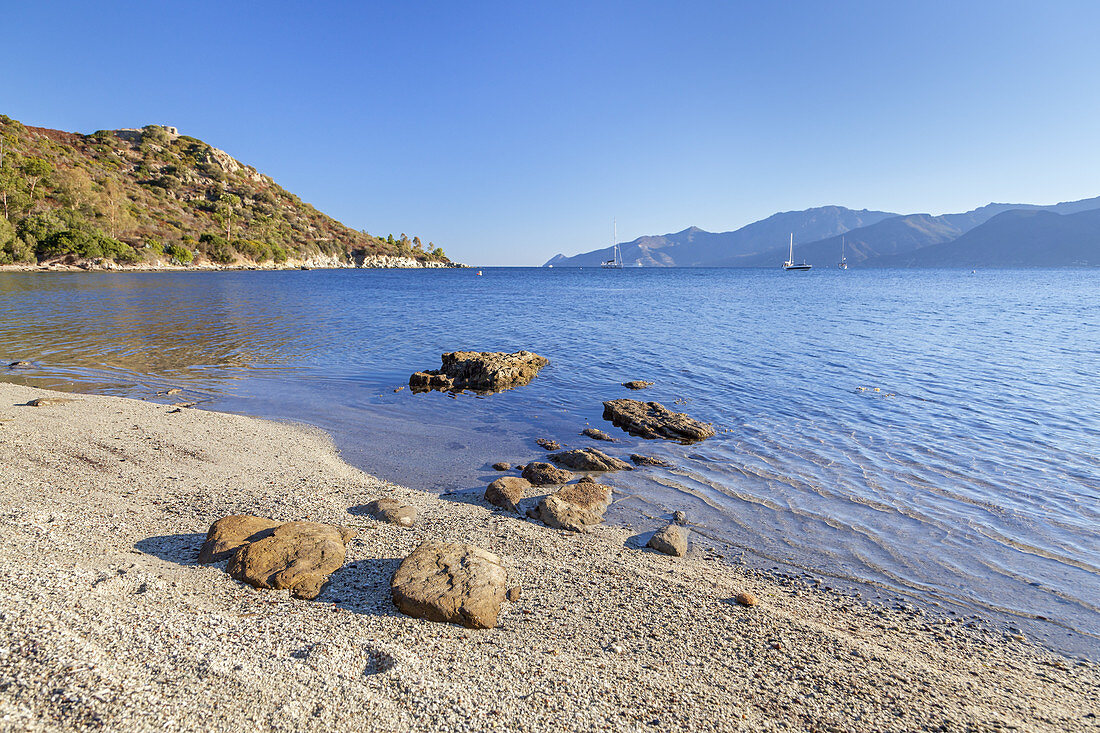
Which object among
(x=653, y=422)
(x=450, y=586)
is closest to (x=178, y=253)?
(x=653, y=422)

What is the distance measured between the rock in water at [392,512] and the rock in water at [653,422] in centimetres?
628

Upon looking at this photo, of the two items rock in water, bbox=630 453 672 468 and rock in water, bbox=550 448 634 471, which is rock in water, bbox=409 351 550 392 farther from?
rock in water, bbox=630 453 672 468

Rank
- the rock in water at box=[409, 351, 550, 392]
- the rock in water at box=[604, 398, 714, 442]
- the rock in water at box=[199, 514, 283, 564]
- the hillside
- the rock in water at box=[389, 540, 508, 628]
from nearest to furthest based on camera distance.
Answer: the rock in water at box=[389, 540, 508, 628], the rock in water at box=[199, 514, 283, 564], the rock in water at box=[604, 398, 714, 442], the rock in water at box=[409, 351, 550, 392], the hillside

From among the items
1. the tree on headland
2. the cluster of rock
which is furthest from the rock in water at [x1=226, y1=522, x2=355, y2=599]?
the tree on headland

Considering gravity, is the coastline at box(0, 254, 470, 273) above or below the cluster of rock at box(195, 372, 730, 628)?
above

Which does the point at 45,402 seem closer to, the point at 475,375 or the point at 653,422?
the point at 475,375

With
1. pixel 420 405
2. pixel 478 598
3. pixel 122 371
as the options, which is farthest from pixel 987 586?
pixel 122 371

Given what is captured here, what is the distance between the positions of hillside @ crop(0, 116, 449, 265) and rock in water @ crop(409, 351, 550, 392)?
83.2 m

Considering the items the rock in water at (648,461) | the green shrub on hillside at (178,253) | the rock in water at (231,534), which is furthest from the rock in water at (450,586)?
the green shrub on hillside at (178,253)

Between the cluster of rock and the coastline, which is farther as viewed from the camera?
the coastline

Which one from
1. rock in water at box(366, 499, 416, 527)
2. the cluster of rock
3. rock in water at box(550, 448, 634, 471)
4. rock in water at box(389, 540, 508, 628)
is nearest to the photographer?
rock in water at box(389, 540, 508, 628)

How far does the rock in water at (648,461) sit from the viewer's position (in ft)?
32.6

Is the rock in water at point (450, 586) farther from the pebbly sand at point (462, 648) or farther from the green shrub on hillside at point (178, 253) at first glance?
the green shrub on hillside at point (178, 253)

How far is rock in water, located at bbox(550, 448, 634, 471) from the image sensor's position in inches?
378
